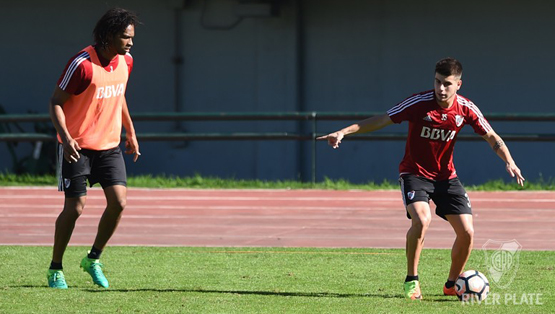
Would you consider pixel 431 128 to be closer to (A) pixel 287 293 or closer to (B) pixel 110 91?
(A) pixel 287 293

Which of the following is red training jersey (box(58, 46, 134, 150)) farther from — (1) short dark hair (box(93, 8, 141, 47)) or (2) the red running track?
(2) the red running track

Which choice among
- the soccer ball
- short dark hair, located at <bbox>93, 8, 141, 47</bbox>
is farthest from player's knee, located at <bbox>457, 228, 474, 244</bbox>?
short dark hair, located at <bbox>93, 8, 141, 47</bbox>

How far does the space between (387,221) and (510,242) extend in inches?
82.5

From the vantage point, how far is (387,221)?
13.1 m

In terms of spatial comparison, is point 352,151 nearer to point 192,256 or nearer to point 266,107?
point 266,107

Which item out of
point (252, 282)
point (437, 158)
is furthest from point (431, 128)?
point (252, 282)

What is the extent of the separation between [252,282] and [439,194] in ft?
5.65

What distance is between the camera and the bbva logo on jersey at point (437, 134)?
7875 millimetres

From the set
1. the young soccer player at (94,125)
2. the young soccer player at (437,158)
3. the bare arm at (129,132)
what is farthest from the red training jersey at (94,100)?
the young soccer player at (437,158)

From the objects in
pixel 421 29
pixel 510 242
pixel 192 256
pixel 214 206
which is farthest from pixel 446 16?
pixel 192 256

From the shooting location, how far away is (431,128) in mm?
7871

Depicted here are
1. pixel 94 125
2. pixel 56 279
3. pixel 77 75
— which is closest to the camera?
pixel 77 75

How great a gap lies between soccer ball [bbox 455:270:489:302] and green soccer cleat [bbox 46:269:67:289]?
3.01 meters

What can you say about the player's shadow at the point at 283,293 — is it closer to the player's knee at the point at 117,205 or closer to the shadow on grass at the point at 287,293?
the shadow on grass at the point at 287,293
